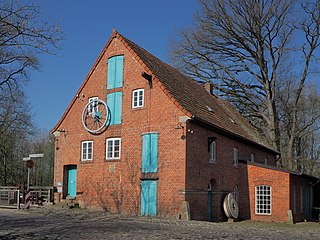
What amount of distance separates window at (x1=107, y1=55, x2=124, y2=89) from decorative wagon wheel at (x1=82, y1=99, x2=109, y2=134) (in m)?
1.31

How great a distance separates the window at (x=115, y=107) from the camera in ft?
81.5

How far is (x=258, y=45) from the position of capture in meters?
36.1

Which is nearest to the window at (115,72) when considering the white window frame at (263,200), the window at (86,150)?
the window at (86,150)

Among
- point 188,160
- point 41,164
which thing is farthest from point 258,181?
point 41,164

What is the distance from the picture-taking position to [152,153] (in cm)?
2295

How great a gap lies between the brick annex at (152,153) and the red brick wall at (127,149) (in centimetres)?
5

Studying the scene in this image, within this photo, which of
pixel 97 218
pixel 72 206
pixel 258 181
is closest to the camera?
pixel 97 218

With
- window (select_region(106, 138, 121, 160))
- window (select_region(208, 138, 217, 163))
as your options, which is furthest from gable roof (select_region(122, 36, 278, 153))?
window (select_region(106, 138, 121, 160))

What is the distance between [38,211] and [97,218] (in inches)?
155

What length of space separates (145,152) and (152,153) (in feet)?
1.60

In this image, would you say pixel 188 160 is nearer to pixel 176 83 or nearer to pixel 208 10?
pixel 176 83

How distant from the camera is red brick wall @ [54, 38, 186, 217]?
72.2 ft

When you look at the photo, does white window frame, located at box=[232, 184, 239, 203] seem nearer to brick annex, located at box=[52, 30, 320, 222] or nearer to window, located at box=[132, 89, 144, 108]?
brick annex, located at box=[52, 30, 320, 222]

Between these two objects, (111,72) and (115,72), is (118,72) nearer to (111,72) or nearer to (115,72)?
(115,72)
